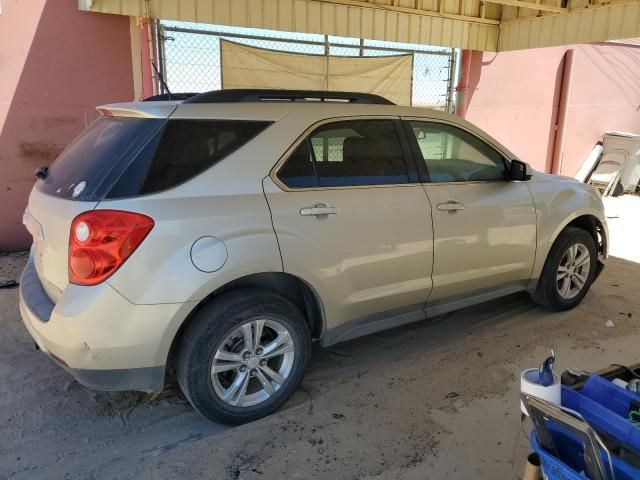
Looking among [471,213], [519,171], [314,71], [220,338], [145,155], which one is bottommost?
[220,338]

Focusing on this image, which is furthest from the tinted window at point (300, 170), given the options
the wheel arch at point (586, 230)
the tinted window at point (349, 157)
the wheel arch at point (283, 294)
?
the wheel arch at point (586, 230)

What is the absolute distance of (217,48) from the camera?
22.3 ft

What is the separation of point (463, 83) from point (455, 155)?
19.6 ft

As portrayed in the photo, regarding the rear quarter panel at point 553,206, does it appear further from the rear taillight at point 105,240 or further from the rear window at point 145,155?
the rear taillight at point 105,240

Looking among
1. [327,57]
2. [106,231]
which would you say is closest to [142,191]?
[106,231]

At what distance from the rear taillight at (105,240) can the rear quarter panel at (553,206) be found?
9.71 ft

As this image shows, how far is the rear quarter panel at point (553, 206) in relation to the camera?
4.12 m

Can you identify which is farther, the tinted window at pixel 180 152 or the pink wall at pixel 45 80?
the pink wall at pixel 45 80

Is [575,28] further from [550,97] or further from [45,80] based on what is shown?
[45,80]

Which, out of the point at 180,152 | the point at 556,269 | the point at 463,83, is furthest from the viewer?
the point at 463,83

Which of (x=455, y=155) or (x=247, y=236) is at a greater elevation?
(x=455, y=155)

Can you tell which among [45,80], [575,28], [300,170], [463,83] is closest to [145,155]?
[300,170]

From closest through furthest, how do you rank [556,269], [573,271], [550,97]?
[556,269] < [573,271] < [550,97]

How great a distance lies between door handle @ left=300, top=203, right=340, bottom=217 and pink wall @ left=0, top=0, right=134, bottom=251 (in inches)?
164
